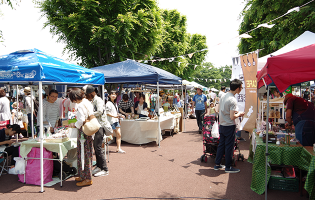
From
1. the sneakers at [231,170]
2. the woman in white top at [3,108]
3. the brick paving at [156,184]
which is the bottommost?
the brick paving at [156,184]

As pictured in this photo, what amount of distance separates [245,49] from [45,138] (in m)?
17.6

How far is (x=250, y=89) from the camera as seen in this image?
6246 mm

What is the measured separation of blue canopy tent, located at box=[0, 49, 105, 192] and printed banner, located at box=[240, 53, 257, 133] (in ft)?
14.1

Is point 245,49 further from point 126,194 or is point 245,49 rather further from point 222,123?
point 126,194

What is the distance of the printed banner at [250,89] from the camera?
6.04 meters

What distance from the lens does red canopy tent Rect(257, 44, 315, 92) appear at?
2.86 metres

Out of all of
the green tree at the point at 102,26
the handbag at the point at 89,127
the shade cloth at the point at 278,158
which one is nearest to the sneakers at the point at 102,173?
the handbag at the point at 89,127

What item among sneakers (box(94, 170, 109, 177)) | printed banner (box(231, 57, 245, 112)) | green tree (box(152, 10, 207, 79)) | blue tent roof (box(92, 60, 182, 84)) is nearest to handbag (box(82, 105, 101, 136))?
sneakers (box(94, 170, 109, 177))

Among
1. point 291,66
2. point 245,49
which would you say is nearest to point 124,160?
point 291,66

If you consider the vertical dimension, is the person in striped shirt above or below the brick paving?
above

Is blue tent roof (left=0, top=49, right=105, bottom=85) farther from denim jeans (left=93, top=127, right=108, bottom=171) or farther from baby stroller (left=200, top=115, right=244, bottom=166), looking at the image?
baby stroller (left=200, top=115, right=244, bottom=166)

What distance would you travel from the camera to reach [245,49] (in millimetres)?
18531

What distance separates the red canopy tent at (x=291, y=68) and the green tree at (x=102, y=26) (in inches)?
452

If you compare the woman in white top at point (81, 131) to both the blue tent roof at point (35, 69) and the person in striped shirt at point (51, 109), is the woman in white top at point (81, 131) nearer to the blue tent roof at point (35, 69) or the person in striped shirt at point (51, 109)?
the blue tent roof at point (35, 69)
